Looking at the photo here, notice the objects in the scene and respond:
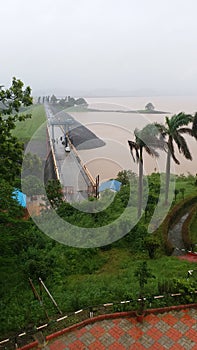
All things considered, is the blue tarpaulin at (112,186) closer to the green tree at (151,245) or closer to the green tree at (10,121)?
the green tree at (151,245)

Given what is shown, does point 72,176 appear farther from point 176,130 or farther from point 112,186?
point 176,130

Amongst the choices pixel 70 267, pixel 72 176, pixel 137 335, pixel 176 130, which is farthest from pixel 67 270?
pixel 72 176

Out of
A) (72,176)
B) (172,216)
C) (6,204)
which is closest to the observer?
(6,204)

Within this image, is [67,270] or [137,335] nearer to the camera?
[137,335]

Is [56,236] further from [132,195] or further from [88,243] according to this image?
[132,195]

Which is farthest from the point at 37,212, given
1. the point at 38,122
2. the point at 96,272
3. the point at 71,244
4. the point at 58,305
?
the point at 38,122

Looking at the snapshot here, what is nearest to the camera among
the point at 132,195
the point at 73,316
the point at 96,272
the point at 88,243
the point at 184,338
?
the point at 184,338

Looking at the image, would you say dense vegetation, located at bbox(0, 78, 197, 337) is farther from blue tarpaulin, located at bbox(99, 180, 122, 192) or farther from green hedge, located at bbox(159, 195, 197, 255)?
blue tarpaulin, located at bbox(99, 180, 122, 192)
